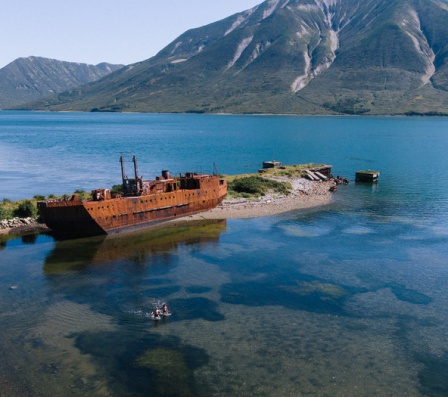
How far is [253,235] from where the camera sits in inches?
Result: 2160

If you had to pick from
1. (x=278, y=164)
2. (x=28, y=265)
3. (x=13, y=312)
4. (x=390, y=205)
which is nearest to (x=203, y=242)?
A: (x=28, y=265)

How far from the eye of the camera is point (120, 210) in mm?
55094

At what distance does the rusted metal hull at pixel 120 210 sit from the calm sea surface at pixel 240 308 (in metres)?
2.01

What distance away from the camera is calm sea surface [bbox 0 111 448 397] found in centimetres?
2594

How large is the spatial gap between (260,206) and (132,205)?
22.1 meters

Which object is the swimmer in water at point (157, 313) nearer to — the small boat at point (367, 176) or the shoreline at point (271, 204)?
the shoreline at point (271, 204)

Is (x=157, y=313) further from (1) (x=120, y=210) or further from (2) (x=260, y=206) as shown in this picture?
(2) (x=260, y=206)

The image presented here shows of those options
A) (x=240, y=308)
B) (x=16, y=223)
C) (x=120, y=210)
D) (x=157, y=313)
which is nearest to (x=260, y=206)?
(x=120, y=210)

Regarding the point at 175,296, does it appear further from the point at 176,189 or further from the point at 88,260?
the point at 176,189

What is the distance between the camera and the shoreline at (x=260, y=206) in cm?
5725

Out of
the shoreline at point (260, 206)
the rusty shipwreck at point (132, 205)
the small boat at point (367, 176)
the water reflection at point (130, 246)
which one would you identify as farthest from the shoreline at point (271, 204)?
the small boat at point (367, 176)

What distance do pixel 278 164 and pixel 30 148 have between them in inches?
3851

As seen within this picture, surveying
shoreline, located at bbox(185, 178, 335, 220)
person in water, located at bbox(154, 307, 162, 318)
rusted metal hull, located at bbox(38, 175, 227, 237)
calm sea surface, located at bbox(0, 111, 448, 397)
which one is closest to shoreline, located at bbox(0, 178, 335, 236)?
shoreline, located at bbox(185, 178, 335, 220)

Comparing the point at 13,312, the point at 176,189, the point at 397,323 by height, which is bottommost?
the point at 397,323
